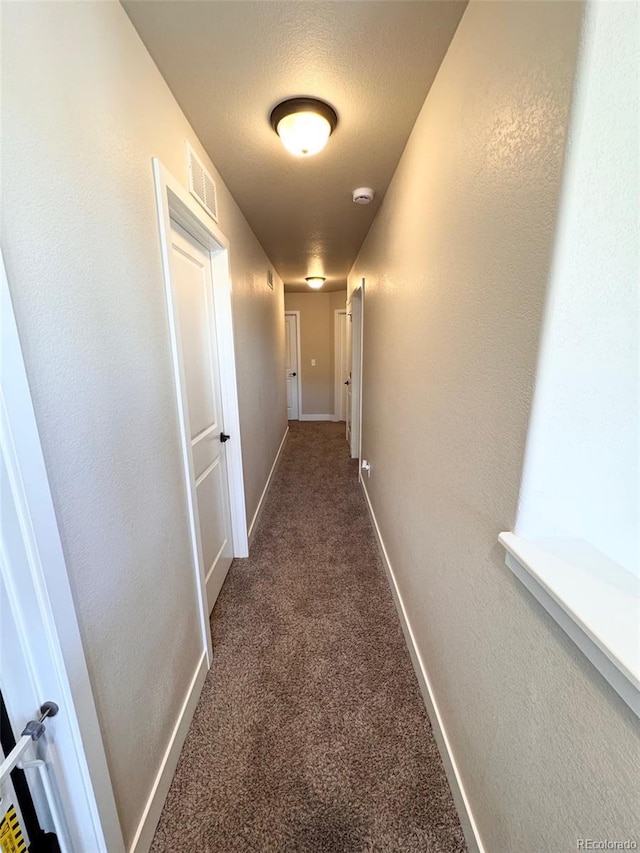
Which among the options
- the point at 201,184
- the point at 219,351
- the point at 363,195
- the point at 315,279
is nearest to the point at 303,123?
the point at 201,184

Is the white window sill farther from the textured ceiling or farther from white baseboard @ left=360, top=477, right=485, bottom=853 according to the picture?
the textured ceiling

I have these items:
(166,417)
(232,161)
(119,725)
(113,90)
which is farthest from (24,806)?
(232,161)

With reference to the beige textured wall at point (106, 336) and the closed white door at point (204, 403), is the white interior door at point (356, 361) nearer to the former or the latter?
the closed white door at point (204, 403)

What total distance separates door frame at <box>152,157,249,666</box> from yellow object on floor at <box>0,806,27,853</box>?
792 mm

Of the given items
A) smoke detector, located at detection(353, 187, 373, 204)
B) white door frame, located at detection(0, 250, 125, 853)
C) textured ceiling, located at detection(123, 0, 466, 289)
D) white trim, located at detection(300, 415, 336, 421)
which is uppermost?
textured ceiling, located at detection(123, 0, 466, 289)

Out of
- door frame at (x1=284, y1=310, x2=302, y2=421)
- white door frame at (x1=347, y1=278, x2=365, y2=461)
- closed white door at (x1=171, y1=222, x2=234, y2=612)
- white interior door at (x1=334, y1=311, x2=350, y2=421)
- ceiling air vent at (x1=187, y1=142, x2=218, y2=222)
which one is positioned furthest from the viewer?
door frame at (x1=284, y1=310, x2=302, y2=421)

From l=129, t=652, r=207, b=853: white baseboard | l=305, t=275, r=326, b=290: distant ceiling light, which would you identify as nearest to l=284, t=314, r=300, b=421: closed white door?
l=305, t=275, r=326, b=290: distant ceiling light

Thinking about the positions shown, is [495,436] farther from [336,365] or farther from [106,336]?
[336,365]

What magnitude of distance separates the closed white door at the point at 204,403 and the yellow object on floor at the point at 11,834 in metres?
0.86

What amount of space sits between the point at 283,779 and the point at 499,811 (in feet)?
2.27

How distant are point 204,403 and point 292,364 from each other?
471cm

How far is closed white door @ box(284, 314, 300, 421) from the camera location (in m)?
6.20

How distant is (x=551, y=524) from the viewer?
0.72 meters

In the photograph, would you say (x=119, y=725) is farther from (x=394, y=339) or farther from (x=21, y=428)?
(x=394, y=339)
